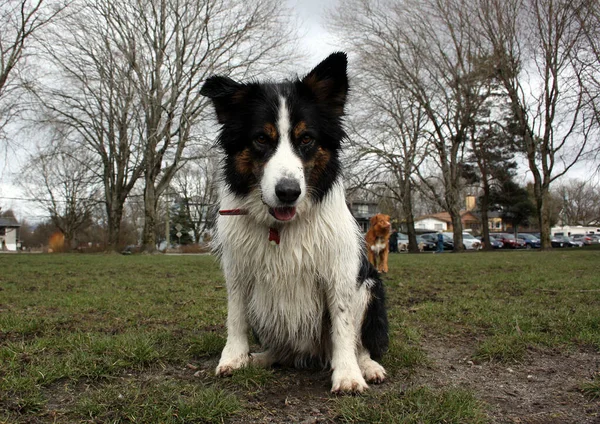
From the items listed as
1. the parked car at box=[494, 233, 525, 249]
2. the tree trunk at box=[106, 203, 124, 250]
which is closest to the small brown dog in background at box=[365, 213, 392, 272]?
the tree trunk at box=[106, 203, 124, 250]

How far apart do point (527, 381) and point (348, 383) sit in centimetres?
128

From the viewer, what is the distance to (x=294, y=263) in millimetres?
3033

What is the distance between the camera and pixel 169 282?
963 cm

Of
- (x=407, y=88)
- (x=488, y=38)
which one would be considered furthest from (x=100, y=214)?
(x=488, y=38)

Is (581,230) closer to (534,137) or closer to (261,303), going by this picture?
(534,137)

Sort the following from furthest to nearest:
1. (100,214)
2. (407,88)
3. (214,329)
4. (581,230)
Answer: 1. (581,230)
2. (100,214)
3. (407,88)
4. (214,329)

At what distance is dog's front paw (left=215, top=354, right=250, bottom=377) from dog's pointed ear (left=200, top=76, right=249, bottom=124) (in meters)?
1.68

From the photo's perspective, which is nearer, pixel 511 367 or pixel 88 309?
pixel 511 367

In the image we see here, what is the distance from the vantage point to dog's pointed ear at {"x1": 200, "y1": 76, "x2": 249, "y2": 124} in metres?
3.13

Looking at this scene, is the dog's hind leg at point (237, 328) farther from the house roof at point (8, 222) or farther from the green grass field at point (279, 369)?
the house roof at point (8, 222)

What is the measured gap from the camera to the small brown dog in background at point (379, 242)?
12203mm

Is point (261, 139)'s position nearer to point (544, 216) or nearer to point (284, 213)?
point (284, 213)

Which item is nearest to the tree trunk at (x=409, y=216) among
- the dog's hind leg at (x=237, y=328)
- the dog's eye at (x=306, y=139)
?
the dog's hind leg at (x=237, y=328)

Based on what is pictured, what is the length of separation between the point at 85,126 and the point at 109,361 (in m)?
28.5
